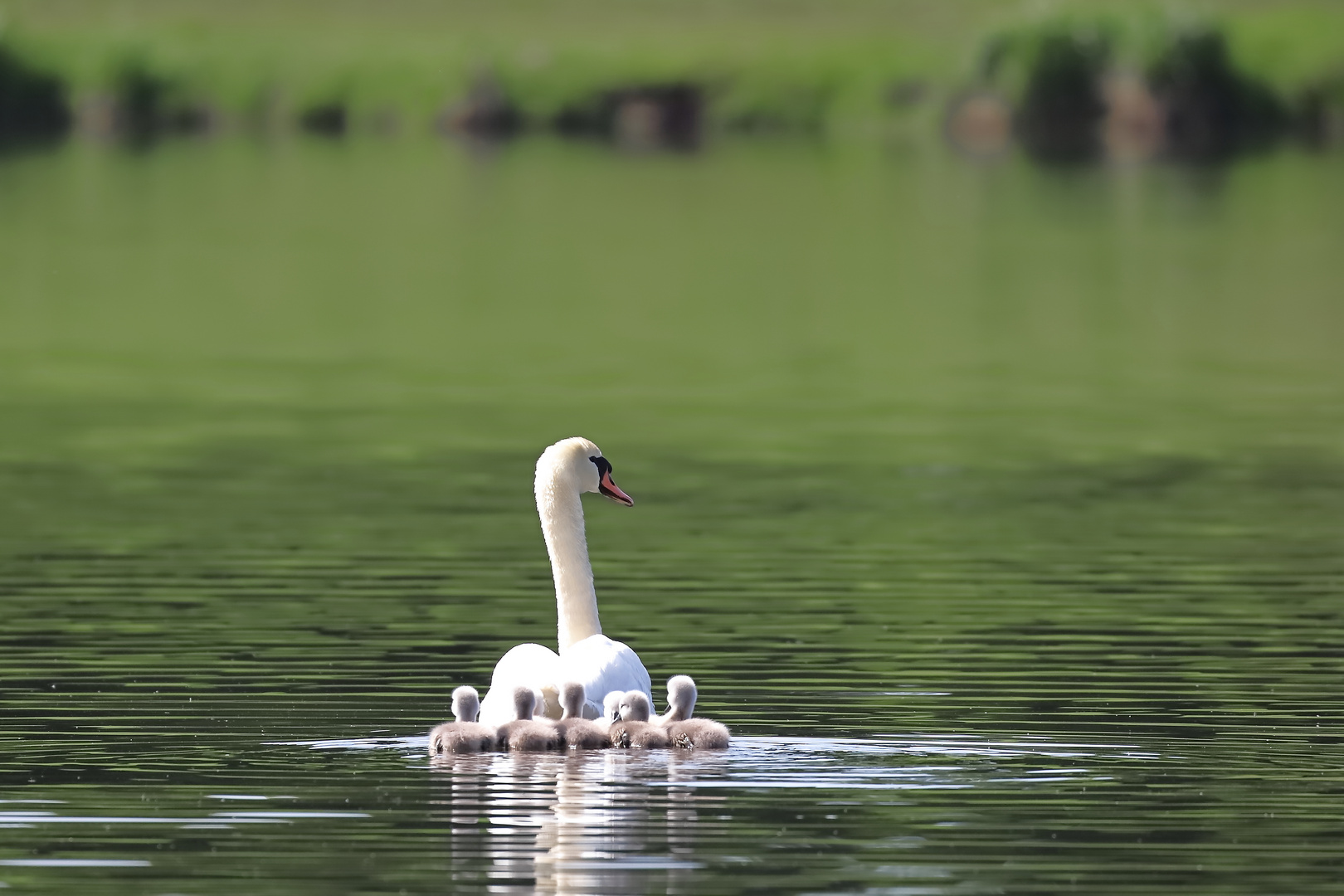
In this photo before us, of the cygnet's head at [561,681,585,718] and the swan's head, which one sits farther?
the swan's head

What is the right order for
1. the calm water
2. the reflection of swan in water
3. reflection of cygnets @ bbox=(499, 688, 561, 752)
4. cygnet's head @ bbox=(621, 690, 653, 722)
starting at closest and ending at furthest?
the reflection of swan in water, the calm water, reflection of cygnets @ bbox=(499, 688, 561, 752), cygnet's head @ bbox=(621, 690, 653, 722)

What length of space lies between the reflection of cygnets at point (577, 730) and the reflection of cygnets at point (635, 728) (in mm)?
53

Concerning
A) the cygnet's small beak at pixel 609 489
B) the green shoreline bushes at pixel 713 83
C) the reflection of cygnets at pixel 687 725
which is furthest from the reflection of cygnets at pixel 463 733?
the green shoreline bushes at pixel 713 83

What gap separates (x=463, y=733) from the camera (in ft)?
39.3

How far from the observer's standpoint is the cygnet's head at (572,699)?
12.3 m

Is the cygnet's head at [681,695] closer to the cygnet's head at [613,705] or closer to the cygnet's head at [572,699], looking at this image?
the cygnet's head at [613,705]

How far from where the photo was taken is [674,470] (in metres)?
22.7

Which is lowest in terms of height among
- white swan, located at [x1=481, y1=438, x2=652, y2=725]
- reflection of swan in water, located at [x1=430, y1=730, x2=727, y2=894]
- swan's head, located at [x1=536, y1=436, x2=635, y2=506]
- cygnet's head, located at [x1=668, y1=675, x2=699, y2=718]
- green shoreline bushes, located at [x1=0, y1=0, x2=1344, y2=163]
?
reflection of swan in water, located at [x1=430, y1=730, x2=727, y2=894]

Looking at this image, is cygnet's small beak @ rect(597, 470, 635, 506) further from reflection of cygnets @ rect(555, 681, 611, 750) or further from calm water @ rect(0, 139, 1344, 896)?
reflection of cygnets @ rect(555, 681, 611, 750)

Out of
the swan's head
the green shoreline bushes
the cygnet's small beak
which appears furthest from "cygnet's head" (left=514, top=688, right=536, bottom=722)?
the green shoreline bushes

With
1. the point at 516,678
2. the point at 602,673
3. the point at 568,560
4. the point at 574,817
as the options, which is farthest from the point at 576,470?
the point at 574,817

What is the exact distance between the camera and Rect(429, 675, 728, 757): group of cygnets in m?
12.0

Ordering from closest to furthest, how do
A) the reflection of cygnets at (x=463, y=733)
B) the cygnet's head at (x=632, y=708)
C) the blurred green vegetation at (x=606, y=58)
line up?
the reflection of cygnets at (x=463, y=733), the cygnet's head at (x=632, y=708), the blurred green vegetation at (x=606, y=58)

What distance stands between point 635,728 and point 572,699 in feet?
1.00
